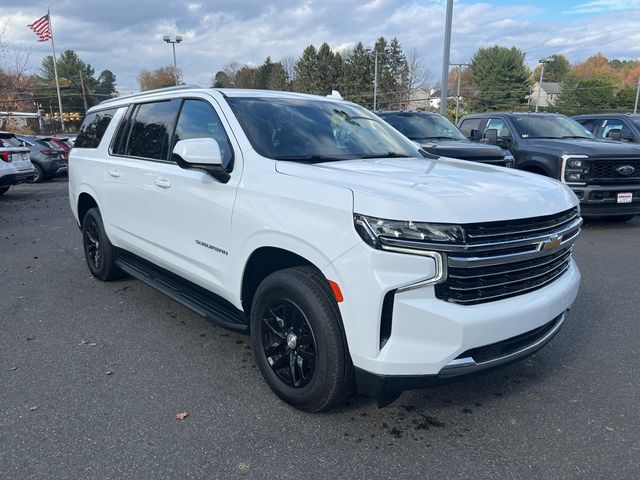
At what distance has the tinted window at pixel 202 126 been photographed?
11.9 ft

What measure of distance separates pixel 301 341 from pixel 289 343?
0.11m

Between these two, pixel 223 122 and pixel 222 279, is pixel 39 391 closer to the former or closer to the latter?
pixel 222 279

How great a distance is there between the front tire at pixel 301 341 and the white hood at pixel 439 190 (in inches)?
22.1

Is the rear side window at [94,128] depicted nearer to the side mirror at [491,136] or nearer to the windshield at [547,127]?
→ the side mirror at [491,136]

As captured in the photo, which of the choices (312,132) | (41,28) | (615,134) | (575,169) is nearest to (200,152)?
(312,132)

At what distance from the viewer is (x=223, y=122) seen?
370cm

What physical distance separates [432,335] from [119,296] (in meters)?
3.86

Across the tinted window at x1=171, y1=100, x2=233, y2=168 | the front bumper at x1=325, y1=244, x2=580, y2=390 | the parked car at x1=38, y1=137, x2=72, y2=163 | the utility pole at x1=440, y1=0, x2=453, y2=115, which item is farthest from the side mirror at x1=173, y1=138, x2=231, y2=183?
the parked car at x1=38, y1=137, x2=72, y2=163

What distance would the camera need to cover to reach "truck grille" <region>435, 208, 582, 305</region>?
102 inches

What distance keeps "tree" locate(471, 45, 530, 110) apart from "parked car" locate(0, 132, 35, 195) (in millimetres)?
70269

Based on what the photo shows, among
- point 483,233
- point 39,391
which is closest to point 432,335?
point 483,233

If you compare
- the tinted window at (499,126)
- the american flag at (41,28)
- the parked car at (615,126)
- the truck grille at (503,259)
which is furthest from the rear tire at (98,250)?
the american flag at (41,28)

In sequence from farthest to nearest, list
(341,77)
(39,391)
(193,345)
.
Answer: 1. (341,77)
2. (193,345)
3. (39,391)

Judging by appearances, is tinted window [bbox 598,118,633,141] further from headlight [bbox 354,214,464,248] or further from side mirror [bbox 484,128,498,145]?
headlight [bbox 354,214,464,248]
